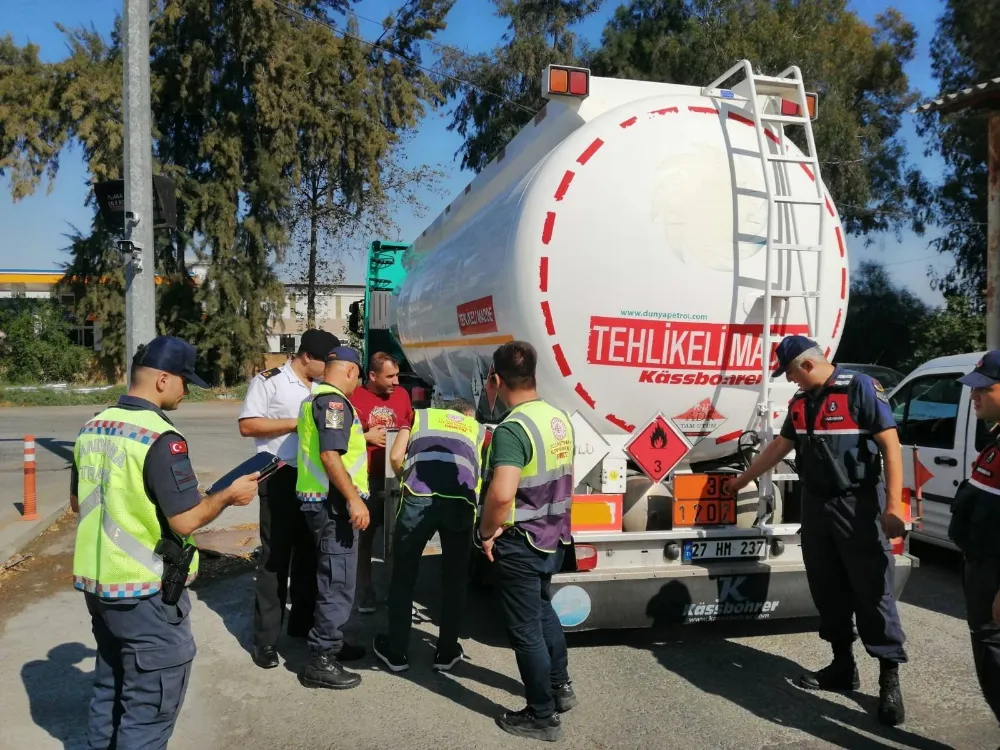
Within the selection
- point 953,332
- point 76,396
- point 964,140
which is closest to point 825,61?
point 964,140

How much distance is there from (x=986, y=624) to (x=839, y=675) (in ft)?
3.63

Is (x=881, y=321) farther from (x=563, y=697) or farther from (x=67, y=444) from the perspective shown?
(x=563, y=697)

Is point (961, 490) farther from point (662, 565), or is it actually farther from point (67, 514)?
point (67, 514)

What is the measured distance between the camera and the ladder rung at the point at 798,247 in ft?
13.7

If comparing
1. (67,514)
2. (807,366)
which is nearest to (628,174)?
(807,366)

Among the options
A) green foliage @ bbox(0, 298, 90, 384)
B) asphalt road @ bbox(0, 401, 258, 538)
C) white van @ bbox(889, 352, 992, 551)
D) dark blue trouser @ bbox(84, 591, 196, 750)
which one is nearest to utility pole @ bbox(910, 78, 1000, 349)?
white van @ bbox(889, 352, 992, 551)

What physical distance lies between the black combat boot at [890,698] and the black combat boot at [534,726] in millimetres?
1487

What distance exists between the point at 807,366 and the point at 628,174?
1.31 metres

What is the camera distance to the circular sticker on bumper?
13.4ft

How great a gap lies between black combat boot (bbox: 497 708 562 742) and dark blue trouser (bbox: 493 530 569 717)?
3cm

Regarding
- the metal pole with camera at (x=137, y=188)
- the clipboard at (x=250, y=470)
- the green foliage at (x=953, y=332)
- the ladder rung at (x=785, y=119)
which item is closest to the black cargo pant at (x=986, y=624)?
the ladder rung at (x=785, y=119)

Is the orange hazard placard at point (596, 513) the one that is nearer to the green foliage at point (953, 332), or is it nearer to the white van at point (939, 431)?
the white van at point (939, 431)

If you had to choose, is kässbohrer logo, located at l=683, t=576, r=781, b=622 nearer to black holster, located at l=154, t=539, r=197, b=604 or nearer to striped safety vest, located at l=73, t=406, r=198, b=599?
black holster, located at l=154, t=539, r=197, b=604

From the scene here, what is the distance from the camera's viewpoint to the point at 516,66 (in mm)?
26734
